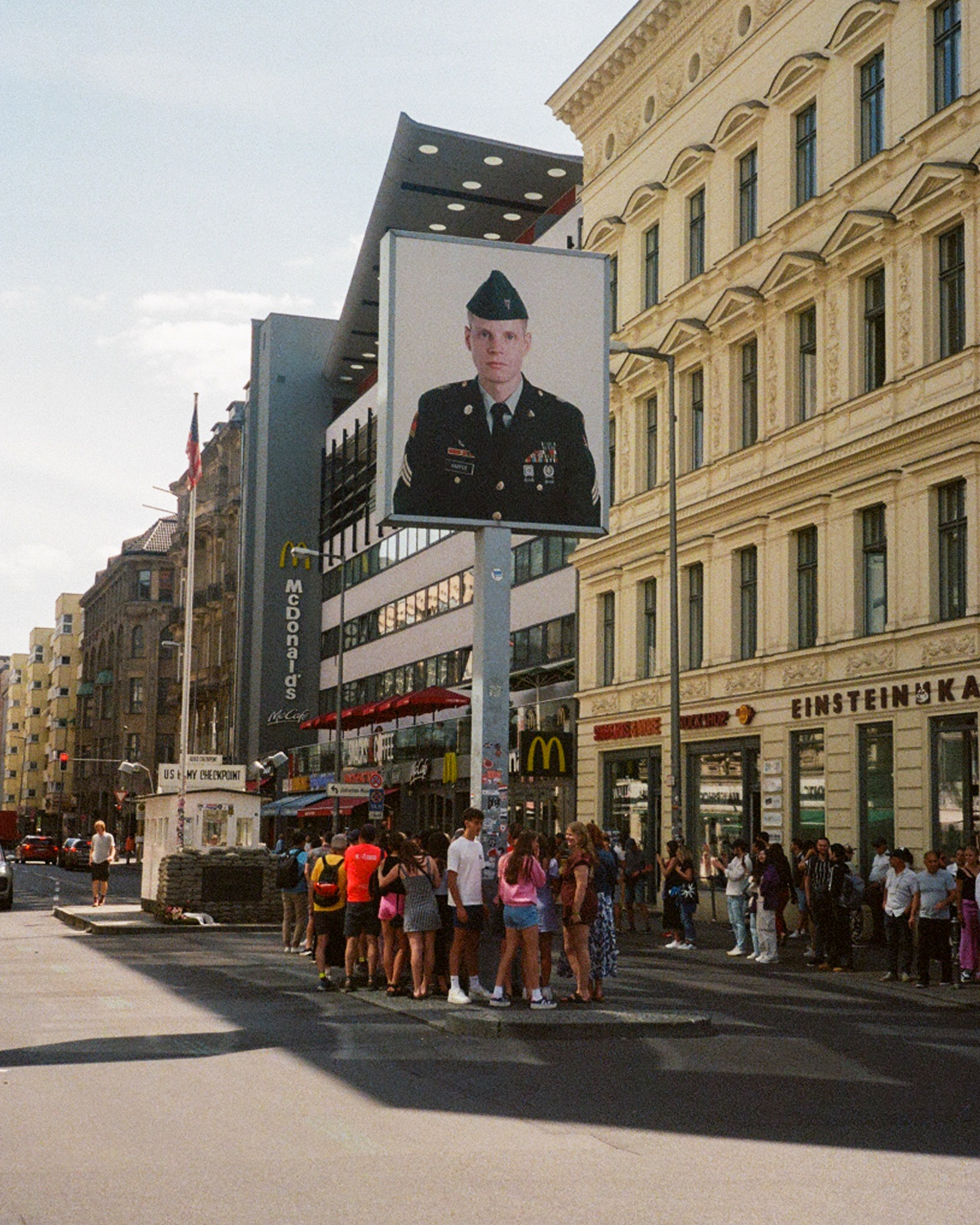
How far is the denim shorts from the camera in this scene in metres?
15.9

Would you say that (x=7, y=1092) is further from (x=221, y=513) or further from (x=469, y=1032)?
(x=221, y=513)

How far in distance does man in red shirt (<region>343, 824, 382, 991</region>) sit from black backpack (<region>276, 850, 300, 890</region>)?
545cm

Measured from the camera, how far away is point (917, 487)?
27938 mm

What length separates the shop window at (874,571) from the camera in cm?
2920

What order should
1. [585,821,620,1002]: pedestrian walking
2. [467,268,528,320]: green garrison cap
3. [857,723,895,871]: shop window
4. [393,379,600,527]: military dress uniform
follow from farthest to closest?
[857,723,895,871]: shop window → [467,268,528,320]: green garrison cap → [393,379,600,527]: military dress uniform → [585,821,620,1002]: pedestrian walking

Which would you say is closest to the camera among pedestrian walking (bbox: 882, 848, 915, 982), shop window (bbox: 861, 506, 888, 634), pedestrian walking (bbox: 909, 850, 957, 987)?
pedestrian walking (bbox: 909, 850, 957, 987)

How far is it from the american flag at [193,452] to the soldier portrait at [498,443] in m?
19.8

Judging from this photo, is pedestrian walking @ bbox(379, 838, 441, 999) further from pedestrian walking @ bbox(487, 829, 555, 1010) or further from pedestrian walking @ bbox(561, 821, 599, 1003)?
pedestrian walking @ bbox(561, 821, 599, 1003)

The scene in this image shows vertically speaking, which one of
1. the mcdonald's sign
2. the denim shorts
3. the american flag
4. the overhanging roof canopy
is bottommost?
the denim shorts

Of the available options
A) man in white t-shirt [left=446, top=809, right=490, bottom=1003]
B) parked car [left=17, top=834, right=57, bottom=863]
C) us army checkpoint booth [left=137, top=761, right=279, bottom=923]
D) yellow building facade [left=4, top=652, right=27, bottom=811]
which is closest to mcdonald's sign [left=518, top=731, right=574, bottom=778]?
us army checkpoint booth [left=137, top=761, right=279, bottom=923]

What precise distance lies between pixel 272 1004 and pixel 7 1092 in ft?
19.9

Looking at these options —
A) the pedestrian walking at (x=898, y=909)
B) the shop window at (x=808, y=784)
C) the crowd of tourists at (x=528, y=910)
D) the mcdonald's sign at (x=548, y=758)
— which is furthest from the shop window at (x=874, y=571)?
the mcdonald's sign at (x=548, y=758)

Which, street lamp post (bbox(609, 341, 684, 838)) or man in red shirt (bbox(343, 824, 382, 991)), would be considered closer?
man in red shirt (bbox(343, 824, 382, 991))

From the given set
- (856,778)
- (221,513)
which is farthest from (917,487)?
(221,513)
